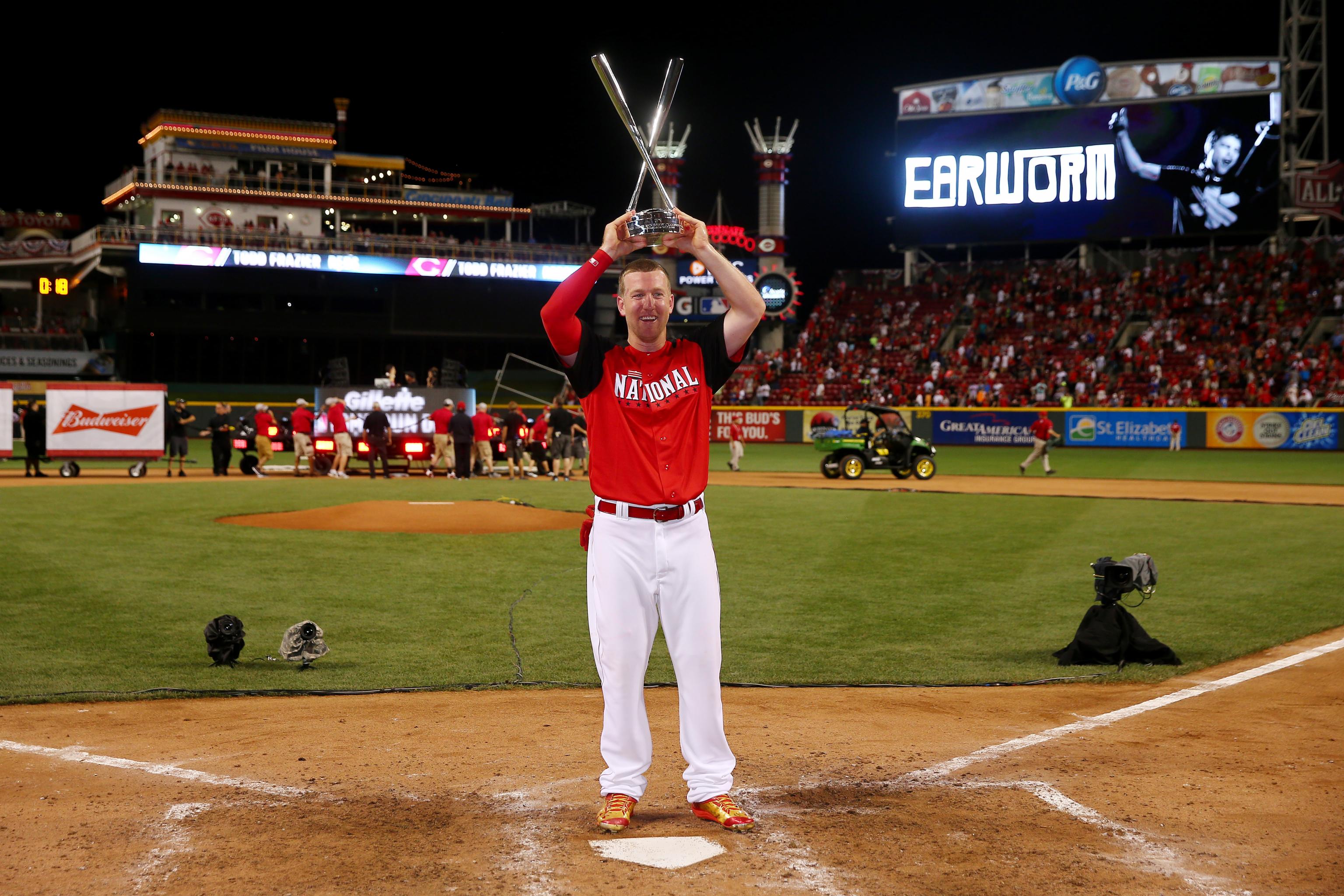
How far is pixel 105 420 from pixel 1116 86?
132 feet

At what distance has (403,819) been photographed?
14.3 feet

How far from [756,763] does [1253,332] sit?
142ft

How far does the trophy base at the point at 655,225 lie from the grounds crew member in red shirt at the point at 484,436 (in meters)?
22.8

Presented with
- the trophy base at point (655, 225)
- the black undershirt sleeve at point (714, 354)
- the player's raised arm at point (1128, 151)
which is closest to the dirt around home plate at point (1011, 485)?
the black undershirt sleeve at point (714, 354)

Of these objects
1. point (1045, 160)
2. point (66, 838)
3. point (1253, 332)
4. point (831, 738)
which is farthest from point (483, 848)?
point (1045, 160)

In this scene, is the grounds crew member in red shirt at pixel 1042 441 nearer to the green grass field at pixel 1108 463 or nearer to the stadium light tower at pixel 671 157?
the green grass field at pixel 1108 463

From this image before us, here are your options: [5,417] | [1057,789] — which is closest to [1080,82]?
[5,417]

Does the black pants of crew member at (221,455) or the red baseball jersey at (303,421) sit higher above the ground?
the red baseball jersey at (303,421)

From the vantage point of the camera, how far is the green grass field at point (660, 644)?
7895mm

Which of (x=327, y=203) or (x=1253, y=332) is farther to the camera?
(x=327, y=203)

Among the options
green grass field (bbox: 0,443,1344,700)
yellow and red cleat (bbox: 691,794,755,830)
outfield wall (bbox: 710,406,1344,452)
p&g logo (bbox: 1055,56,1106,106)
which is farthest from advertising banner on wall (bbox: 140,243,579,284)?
yellow and red cleat (bbox: 691,794,755,830)

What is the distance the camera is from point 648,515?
4359 millimetres

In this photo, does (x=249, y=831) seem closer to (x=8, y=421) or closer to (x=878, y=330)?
(x=8, y=421)

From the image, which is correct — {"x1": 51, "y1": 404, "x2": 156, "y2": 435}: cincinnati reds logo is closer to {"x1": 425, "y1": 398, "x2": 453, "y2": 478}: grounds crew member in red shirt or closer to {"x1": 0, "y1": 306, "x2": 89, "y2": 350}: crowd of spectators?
{"x1": 425, "y1": 398, "x2": 453, "y2": 478}: grounds crew member in red shirt
